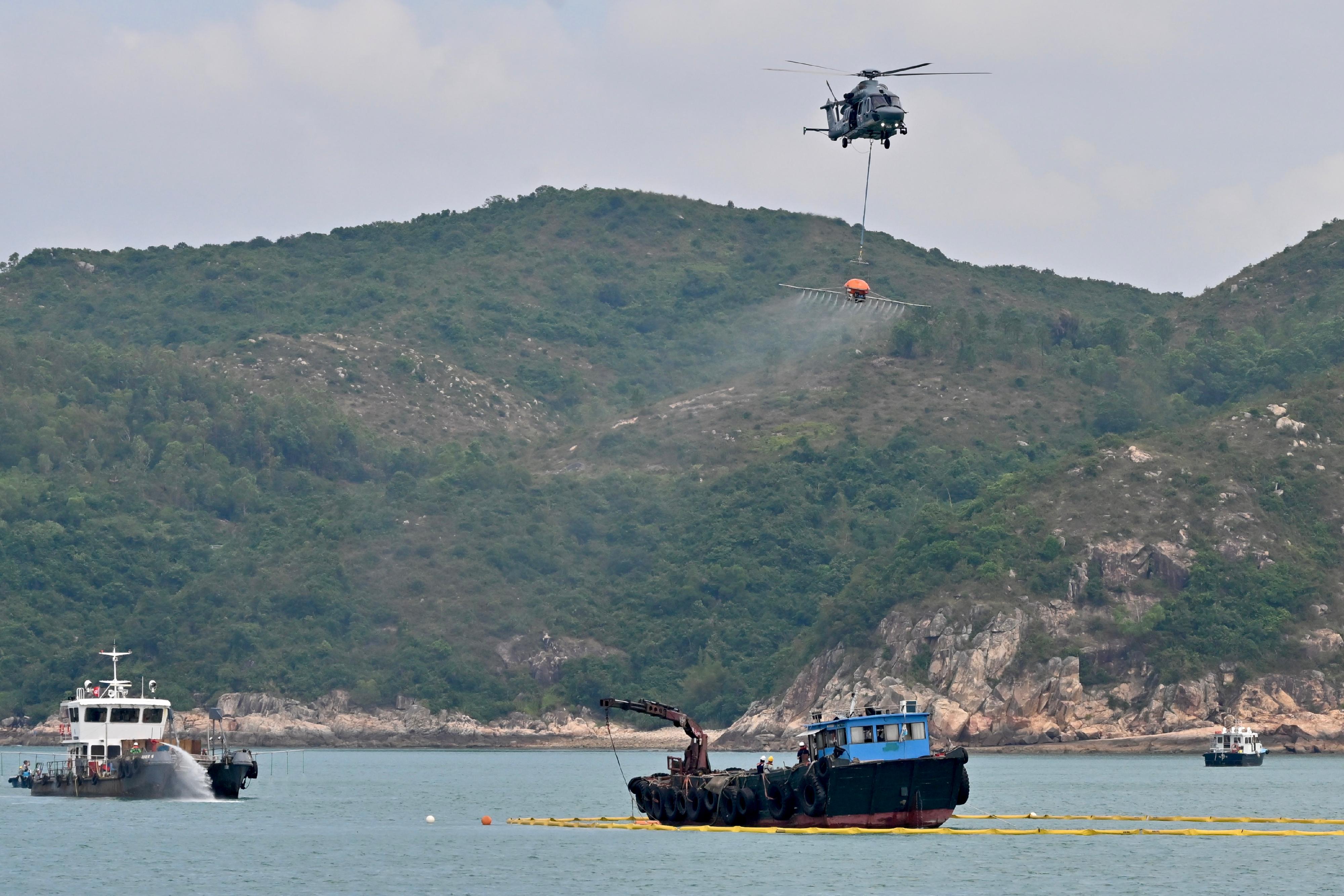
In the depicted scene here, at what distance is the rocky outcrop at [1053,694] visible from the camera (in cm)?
15638

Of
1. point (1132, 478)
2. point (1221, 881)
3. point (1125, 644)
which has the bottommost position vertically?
point (1221, 881)

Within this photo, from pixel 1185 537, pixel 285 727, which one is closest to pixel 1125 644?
pixel 1185 537

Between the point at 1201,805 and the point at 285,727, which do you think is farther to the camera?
the point at 285,727

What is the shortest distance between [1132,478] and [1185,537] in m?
8.57

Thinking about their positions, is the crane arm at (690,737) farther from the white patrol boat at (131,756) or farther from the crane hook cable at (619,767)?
the white patrol boat at (131,756)

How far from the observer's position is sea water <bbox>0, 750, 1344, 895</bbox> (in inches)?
2608

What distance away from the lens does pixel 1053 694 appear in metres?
159

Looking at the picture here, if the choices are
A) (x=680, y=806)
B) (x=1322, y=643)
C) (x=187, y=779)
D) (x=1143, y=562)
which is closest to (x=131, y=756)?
(x=187, y=779)

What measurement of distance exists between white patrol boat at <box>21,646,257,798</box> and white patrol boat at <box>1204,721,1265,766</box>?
2629 inches

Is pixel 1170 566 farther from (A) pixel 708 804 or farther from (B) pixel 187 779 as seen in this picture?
(A) pixel 708 804

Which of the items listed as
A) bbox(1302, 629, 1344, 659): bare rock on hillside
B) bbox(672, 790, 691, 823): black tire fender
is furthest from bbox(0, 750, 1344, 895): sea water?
bbox(1302, 629, 1344, 659): bare rock on hillside

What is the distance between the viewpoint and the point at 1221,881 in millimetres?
65812

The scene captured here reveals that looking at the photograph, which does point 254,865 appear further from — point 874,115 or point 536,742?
point 536,742

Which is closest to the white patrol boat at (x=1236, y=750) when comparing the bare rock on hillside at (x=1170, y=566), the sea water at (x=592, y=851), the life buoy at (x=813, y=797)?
the sea water at (x=592, y=851)
